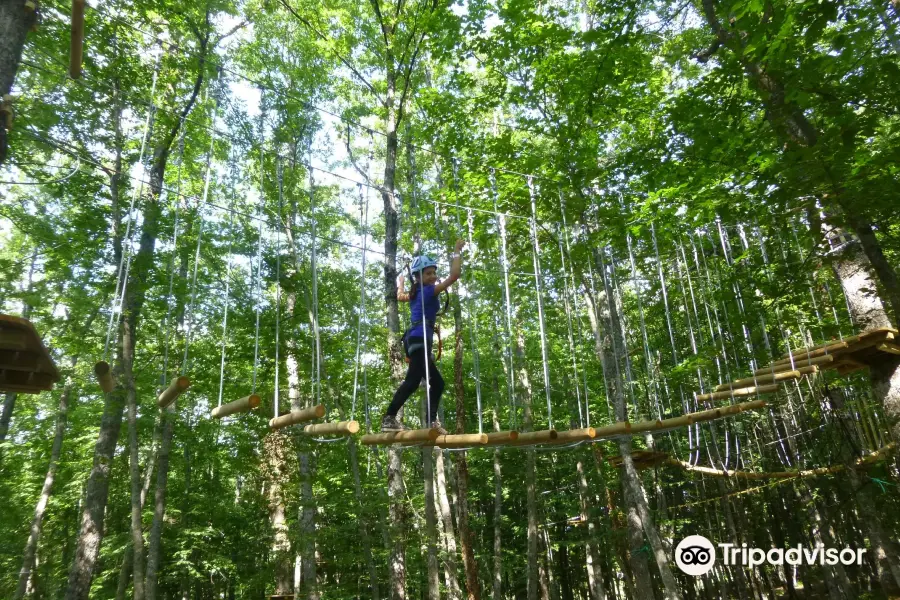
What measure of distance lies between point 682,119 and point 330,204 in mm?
7995

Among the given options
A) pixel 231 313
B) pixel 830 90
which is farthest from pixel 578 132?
pixel 231 313

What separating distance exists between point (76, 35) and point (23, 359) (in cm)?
168

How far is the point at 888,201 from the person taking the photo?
258 cm

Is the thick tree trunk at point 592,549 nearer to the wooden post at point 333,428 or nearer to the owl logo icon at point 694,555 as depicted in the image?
the owl logo icon at point 694,555

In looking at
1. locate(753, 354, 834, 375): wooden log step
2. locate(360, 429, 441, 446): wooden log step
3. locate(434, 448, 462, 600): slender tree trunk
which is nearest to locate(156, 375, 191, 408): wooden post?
locate(360, 429, 441, 446): wooden log step

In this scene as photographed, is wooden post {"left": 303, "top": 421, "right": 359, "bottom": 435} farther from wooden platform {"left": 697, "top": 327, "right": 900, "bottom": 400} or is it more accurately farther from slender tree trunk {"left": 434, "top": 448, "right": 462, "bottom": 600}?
slender tree trunk {"left": 434, "top": 448, "right": 462, "bottom": 600}

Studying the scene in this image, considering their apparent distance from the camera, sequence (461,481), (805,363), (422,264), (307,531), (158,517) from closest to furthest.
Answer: (422,264)
(805,363)
(307,531)
(158,517)
(461,481)

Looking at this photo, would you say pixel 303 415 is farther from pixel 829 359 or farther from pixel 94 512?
pixel 94 512

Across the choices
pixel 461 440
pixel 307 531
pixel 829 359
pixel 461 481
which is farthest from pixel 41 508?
pixel 829 359

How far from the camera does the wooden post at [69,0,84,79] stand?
2512 mm

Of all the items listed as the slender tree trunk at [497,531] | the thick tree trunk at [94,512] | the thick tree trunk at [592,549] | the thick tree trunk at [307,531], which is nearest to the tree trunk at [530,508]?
the slender tree trunk at [497,531]

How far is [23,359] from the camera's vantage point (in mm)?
2982

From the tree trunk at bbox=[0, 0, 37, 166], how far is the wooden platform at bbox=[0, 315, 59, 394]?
90cm

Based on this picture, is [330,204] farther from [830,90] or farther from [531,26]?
[830,90]
